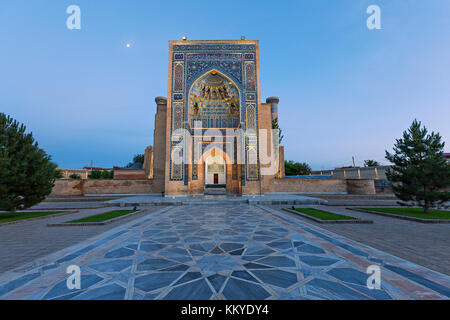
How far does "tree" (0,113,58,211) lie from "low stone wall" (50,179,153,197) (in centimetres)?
774

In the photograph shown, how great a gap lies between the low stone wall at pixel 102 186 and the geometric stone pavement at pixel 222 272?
11939 millimetres

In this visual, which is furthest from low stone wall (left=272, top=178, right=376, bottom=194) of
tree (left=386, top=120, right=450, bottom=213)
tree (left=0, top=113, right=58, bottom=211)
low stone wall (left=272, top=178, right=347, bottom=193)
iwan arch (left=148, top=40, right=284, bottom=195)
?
tree (left=0, top=113, right=58, bottom=211)

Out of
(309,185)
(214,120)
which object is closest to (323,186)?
(309,185)

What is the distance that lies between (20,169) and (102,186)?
8912 millimetres

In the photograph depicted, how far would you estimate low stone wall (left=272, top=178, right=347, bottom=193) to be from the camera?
45.3 ft

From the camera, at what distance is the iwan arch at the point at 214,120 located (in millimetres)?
11828

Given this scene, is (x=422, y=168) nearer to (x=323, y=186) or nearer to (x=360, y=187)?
(x=323, y=186)

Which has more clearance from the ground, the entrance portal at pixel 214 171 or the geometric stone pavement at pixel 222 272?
the entrance portal at pixel 214 171

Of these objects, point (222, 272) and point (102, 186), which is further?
point (102, 186)

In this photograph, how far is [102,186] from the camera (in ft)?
46.1

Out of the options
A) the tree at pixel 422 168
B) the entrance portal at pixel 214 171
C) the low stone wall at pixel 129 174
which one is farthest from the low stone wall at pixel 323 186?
the low stone wall at pixel 129 174

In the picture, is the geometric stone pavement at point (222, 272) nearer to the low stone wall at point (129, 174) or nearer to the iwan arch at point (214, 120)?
the iwan arch at point (214, 120)
